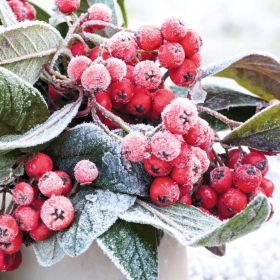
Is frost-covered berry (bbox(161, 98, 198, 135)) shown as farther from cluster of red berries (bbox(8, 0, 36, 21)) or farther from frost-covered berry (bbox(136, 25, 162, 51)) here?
cluster of red berries (bbox(8, 0, 36, 21))

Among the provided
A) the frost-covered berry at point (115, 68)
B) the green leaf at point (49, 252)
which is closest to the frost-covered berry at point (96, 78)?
the frost-covered berry at point (115, 68)

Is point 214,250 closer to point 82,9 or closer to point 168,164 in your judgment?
point 168,164

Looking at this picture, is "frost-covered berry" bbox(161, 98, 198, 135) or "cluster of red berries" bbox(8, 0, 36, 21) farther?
"cluster of red berries" bbox(8, 0, 36, 21)

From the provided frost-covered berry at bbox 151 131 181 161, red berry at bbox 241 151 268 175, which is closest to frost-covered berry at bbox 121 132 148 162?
frost-covered berry at bbox 151 131 181 161

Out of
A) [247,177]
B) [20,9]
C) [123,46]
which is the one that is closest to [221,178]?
[247,177]

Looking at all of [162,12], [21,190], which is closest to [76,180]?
[21,190]

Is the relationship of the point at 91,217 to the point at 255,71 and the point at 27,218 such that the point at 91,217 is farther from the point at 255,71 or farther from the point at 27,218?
the point at 255,71
